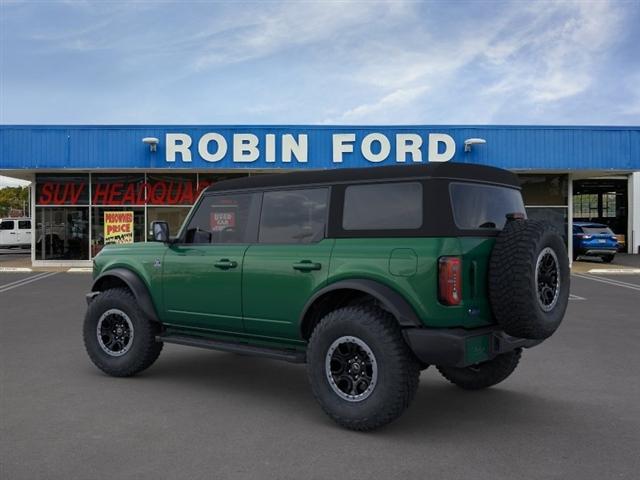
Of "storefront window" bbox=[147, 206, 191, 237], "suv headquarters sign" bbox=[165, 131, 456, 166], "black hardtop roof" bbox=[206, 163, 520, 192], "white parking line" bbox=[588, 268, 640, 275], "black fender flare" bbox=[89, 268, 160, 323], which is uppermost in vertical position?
"suv headquarters sign" bbox=[165, 131, 456, 166]

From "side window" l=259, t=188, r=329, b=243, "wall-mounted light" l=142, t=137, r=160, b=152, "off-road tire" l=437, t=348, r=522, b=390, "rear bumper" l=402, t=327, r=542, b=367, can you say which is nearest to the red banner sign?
"wall-mounted light" l=142, t=137, r=160, b=152

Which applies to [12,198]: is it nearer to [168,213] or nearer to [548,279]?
[168,213]

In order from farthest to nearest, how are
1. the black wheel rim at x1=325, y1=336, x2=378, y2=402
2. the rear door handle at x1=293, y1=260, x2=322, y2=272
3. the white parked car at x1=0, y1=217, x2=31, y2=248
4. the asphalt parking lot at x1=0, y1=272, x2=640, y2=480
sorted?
the white parked car at x1=0, y1=217, x2=31, y2=248
the rear door handle at x1=293, y1=260, x2=322, y2=272
the black wheel rim at x1=325, y1=336, x2=378, y2=402
the asphalt parking lot at x1=0, y1=272, x2=640, y2=480

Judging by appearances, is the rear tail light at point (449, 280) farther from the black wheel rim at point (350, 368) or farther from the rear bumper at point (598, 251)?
the rear bumper at point (598, 251)

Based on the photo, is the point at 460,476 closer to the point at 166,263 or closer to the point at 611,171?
the point at 166,263

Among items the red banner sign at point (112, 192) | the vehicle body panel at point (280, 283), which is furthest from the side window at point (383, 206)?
the red banner sign at point (112, 192)

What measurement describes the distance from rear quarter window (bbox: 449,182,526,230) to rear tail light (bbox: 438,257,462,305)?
0.36 meters

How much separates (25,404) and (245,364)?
236cm

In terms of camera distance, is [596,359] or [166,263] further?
[596,359]

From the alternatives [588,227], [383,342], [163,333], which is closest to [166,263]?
[163,333]

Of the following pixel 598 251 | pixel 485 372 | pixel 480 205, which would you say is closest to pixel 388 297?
pixel 480 205

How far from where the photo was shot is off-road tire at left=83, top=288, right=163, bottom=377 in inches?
239

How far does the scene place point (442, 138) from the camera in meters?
21.8

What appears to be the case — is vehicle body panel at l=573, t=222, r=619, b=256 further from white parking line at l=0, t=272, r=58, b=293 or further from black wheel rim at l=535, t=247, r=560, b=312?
black wheel rim at l=535, t=247, r=560, b=312
